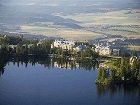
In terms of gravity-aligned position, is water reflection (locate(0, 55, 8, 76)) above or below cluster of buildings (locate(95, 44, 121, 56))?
below

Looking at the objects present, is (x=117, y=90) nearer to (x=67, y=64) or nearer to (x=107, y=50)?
(x=67, y=64)

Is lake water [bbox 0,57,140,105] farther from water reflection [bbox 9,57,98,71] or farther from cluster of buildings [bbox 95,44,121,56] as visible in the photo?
cluster of buildings [bbox 95,44,121,56]

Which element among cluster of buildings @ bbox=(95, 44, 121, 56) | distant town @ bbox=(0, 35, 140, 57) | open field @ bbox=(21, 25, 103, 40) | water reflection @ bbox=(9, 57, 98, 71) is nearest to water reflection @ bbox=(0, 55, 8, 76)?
water reflection @ bbox=(9, 57, 98, 71)

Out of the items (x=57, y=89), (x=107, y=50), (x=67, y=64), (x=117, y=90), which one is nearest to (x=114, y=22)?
(x=107, y=50)

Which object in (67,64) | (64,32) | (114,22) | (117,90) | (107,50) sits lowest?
(117,90)

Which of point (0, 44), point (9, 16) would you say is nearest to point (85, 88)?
point (0, 44)

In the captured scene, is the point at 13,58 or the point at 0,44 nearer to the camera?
the point at 13,58

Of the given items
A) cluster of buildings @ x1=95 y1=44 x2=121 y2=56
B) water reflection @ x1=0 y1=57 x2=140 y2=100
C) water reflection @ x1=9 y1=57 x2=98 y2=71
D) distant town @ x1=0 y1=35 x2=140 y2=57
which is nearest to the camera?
water reflection @ x1=0 y1=57 x2=140 y2=100

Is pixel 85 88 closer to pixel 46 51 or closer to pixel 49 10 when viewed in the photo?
pixel 46 51

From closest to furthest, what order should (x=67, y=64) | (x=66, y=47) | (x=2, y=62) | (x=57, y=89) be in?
(x=57, y=89) < (x=2, y=62) < (x=67, y=64) < (x=66, y=47)
